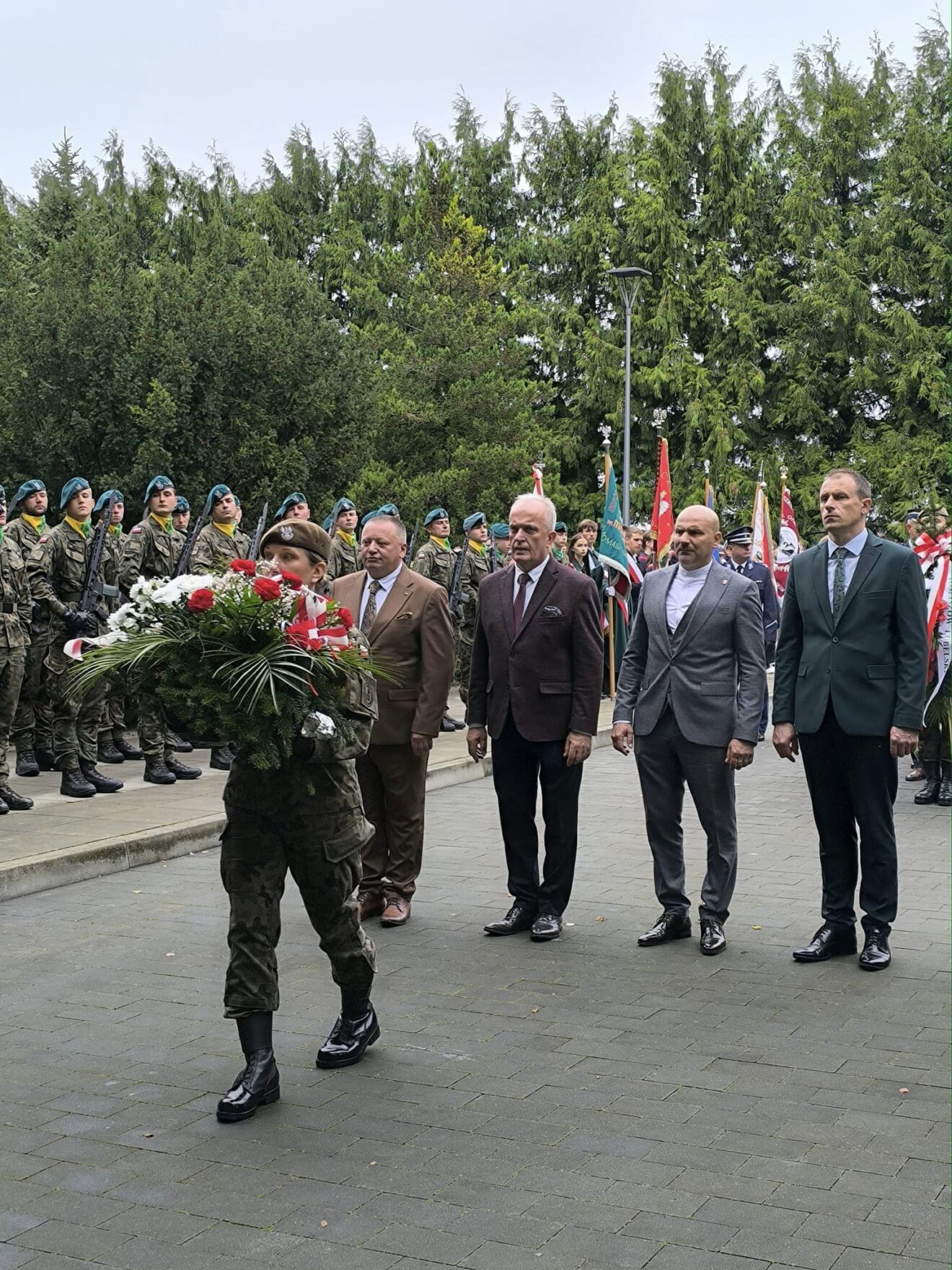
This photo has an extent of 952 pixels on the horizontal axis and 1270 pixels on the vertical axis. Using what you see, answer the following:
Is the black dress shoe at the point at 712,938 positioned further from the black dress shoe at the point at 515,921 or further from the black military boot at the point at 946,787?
the black military boot at the point at 946,787

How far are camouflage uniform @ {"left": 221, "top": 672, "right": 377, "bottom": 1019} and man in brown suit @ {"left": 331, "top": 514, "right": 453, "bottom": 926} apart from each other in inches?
88.0

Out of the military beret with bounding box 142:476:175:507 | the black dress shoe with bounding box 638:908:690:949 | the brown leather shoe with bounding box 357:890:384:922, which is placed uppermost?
the military beret with bounding box 142:476:175:507

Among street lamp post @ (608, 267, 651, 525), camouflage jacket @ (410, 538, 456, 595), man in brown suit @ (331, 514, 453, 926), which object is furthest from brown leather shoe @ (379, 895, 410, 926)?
street lamp post @ (608, 267, 651, 525)

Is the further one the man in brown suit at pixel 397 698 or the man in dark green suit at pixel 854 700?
the man in brown suit at pixel 397 698

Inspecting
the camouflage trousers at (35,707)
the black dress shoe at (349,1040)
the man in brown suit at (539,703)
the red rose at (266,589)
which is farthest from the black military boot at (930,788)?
the red rose at (266,589)

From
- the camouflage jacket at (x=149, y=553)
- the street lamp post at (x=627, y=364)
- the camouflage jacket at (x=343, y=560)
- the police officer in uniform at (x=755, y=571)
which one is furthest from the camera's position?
the street lamp post at (x=627, y=364)

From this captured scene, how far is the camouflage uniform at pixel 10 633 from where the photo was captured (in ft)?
33.8

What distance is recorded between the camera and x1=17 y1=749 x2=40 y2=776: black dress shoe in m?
12.0

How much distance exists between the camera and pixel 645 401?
4306cm

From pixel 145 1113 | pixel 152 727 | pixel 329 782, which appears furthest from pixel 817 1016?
pixel 152 727

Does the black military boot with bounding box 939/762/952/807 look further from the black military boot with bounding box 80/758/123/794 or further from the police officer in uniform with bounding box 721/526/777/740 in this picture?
the black military boot with bounding box 80/758/123/794

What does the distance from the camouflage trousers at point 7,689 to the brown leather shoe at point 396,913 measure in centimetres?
375

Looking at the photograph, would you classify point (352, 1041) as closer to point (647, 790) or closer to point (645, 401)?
point (647, 790)

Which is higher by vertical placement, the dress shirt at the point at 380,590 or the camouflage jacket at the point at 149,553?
the camouflage jacket at the point at 149,553
